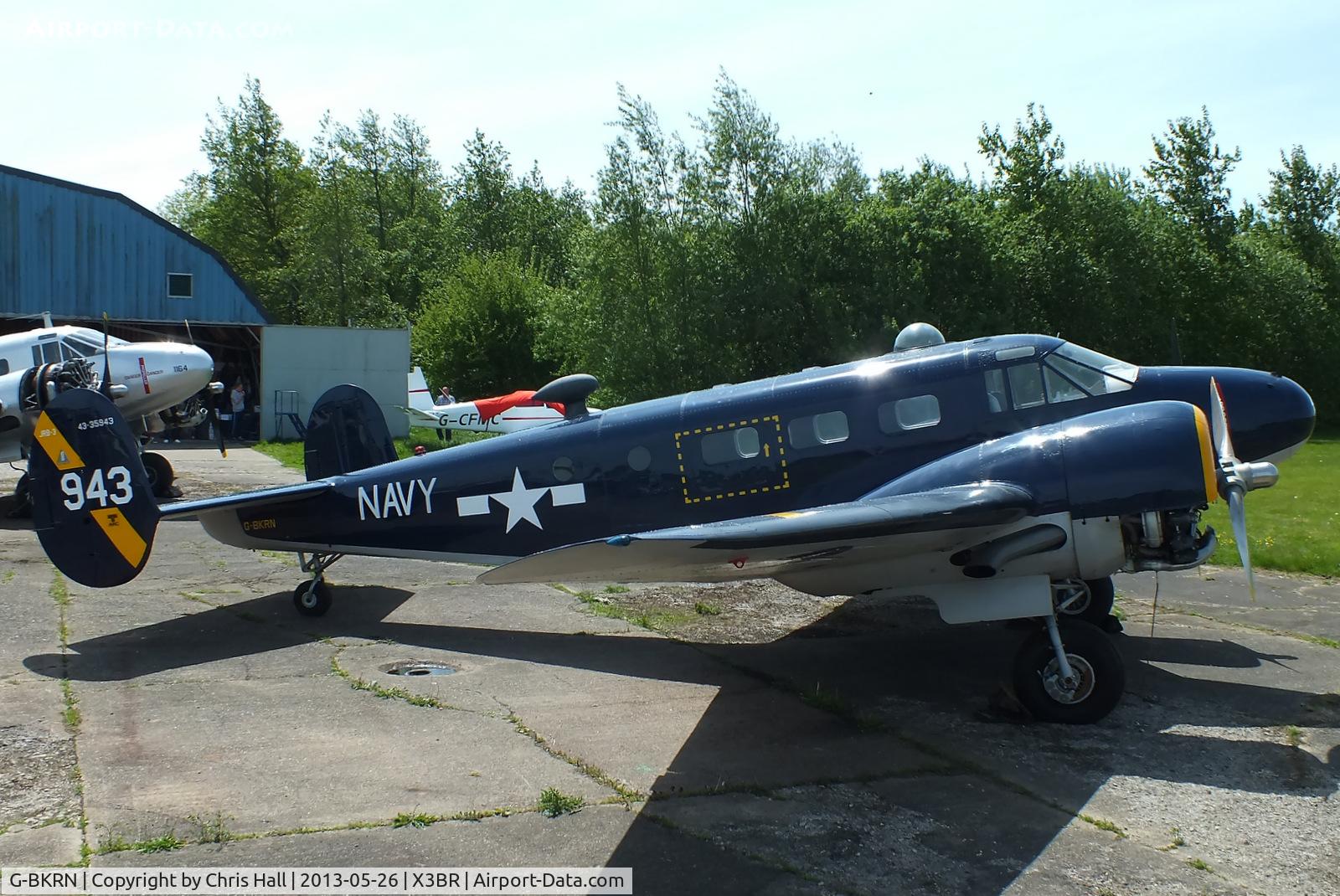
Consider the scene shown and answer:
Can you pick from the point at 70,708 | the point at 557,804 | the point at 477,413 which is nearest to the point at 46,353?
the point at 70,708

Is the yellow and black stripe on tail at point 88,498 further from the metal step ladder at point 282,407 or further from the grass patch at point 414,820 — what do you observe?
the metal step ladder at point 282,407

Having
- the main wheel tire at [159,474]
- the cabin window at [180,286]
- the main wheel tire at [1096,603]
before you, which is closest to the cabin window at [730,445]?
the main wheel tire at [1096,603]

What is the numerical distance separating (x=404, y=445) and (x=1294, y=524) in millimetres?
23829

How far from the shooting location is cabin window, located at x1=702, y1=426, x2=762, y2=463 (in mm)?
9047

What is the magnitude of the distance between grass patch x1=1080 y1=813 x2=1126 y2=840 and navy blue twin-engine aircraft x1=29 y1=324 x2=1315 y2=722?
5.16 ft

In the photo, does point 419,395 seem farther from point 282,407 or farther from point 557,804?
point 557,804

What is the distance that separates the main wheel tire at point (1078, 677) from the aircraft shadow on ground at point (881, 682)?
0.13 meters

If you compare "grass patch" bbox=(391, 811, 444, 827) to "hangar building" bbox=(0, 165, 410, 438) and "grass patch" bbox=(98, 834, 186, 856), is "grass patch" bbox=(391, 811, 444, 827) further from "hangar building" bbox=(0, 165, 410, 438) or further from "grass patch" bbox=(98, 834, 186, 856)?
"hangar building" bbox=(0, 165, 410, 438)

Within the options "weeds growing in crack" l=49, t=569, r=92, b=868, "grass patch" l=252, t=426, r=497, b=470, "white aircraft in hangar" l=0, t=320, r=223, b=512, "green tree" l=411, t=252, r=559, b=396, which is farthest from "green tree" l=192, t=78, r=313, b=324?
"weeds growing in crack" l=49, t=569, r=92, b=868

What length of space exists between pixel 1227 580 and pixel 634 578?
345 inches

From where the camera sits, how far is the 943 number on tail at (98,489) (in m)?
9.14

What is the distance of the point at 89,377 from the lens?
1781cm

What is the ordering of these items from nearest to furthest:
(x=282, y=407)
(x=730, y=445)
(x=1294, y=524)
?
(x=730, y=445), (x=1294, y=524), (x=282, y=407)

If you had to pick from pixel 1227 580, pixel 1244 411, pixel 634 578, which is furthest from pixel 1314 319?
pixel 634 578
